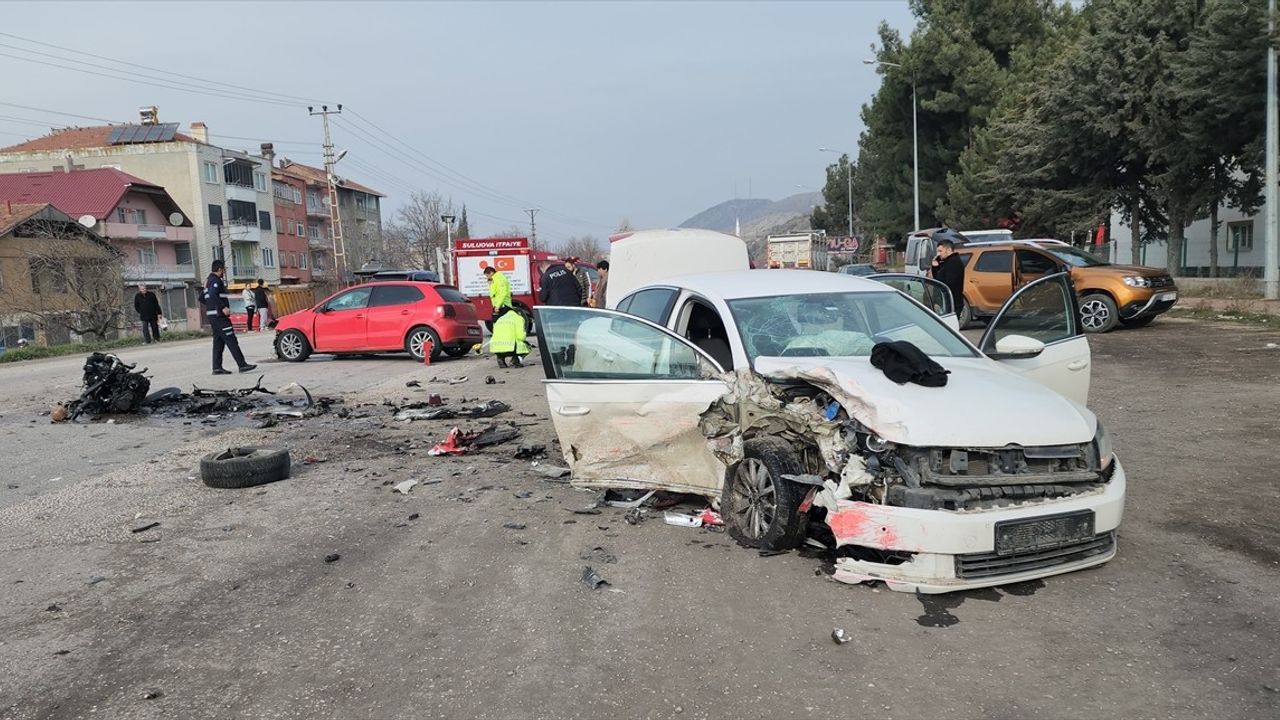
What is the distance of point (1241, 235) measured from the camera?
109 feet

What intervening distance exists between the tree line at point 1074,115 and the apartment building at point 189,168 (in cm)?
4720

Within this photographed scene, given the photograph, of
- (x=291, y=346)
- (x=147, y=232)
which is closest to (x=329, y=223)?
(x=147, y=232)

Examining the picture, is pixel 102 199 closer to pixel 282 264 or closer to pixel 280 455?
pixel 282 264

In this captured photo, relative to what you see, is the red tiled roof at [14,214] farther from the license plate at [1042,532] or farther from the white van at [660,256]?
the license plate at [1042,532]

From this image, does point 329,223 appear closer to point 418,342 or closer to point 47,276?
point 47,276

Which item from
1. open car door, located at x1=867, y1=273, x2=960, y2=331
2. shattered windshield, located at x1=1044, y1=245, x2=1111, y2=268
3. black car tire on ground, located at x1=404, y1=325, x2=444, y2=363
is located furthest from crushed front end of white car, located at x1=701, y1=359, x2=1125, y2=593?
shattered windshield, located at x1=1044, y1=245, x2=1111, y2=268

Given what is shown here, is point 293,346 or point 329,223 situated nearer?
point 293,346

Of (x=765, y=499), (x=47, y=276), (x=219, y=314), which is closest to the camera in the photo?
(x=765, y=499)

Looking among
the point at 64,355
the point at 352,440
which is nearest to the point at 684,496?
the point at 352,440

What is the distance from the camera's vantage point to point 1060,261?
647 inches

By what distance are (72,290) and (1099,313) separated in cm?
2966

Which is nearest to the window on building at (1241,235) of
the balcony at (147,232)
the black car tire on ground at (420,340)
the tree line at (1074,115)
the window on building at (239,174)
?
the tree line at (1074,115)

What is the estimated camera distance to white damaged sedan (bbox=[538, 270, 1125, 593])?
13.4ft

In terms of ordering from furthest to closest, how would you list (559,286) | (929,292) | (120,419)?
1. (559,286)
2. (120,419)
3. (929,292)
